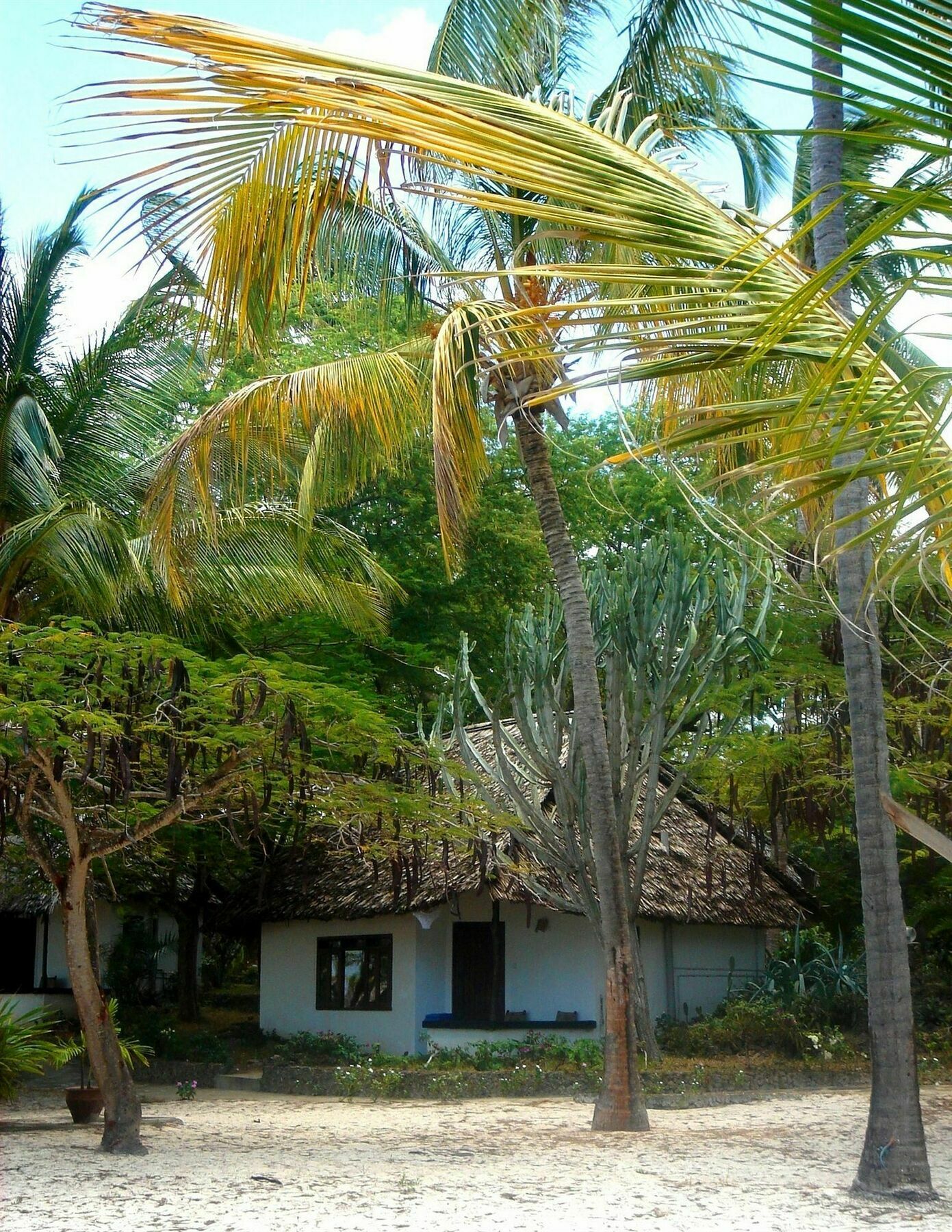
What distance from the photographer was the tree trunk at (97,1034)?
10.3 metres

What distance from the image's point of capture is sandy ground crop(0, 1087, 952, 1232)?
7945mm

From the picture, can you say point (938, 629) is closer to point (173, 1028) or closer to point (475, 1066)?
point (475, 1066)

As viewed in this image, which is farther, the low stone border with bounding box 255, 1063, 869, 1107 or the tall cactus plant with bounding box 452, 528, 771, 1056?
the low stone border with bounding box 255, 1063, 869, 1107

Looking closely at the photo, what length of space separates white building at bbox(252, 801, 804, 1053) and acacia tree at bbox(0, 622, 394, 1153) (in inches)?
244

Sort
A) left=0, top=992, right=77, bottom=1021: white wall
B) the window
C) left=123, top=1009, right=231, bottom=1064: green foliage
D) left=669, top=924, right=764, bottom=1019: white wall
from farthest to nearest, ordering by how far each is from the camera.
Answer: left=0, top=992, right=77, bottom=1021: white wall
left=669, top=924, right=764, bottom=1019: white wall
the window
left=123, top=1009, right=231, bottom=1064: green foliage

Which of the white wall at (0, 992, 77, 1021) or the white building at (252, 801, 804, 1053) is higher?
the white building at (252, 801, 804, 1053)

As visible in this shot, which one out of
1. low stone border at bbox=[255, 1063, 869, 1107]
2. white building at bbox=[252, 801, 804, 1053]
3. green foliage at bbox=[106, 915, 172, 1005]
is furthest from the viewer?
green foliage at bbox=[106, 915, 172, 1005]

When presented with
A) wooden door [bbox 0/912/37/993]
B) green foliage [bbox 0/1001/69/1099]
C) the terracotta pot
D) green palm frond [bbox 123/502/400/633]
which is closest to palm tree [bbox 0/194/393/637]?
green palm frond [bbox 123/502/400/633]

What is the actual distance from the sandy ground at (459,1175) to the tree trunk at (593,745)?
4.62ft

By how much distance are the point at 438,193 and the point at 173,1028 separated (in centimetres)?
2003

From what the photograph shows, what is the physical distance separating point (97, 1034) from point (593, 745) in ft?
17.3

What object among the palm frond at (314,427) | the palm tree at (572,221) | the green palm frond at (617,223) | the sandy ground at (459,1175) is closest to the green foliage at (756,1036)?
the sandy ground at (459,1175)

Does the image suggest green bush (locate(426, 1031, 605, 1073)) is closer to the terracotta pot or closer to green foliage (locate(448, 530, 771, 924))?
green foliage (locate(448, 530, 771, 924))

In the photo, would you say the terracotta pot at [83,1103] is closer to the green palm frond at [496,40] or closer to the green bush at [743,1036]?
the green bush at [743,1036]
